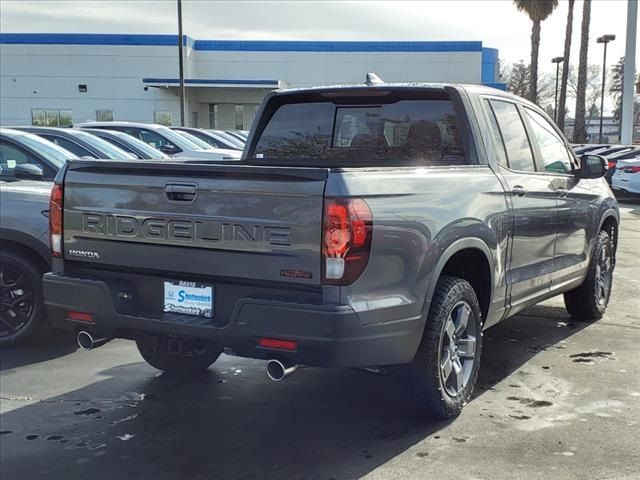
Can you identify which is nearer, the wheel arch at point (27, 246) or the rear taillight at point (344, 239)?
the rear taillight at point (344, 239)

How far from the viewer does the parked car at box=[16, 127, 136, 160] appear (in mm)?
8016

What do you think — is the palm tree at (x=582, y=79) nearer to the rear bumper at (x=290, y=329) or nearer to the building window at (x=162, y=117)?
the building window at (x=162, y=117)

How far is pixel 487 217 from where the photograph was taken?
4480 millimetres

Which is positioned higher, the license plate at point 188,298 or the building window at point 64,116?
the building window at point 64,116

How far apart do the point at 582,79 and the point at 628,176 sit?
44.8 feet

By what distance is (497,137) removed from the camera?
5027 millimetres

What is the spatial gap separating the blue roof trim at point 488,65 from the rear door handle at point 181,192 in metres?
44.8

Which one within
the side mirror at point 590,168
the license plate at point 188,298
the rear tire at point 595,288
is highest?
the side mirror at point 590,168

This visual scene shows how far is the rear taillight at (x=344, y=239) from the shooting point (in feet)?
11.1

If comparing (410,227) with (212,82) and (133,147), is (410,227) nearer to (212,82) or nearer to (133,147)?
(133,147)

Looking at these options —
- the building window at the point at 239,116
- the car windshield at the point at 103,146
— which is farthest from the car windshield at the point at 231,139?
the building window at the point at 239,116

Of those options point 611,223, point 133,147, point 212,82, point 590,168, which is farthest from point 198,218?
point 212,82

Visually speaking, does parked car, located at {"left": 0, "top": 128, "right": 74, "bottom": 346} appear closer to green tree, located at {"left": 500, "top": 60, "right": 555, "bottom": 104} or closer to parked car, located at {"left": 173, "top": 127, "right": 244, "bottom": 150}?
parked car, located at {"left": 173, "top": 127, "right": 244, "bottom": 150}

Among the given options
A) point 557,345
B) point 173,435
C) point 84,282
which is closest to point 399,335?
point 173,435
